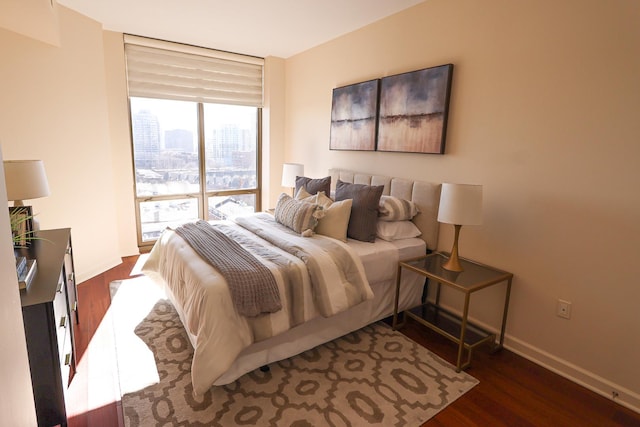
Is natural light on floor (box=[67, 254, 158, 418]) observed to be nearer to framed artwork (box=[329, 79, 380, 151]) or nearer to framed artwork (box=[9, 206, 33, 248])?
framed artwork (box=[9, 206, 33, 248])

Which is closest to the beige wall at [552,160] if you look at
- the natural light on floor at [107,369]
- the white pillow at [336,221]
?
the white pillow at [336,221]

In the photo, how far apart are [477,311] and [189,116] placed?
13.3 feet

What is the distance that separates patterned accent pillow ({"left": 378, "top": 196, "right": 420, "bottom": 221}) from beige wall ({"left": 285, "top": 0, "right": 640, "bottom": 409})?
0.32m

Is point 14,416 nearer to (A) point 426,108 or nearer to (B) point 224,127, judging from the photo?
(A) point 426,108

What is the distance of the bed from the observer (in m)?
1.89

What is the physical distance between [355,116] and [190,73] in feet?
7.42

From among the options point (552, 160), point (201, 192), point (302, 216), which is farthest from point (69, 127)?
point (552, 160)

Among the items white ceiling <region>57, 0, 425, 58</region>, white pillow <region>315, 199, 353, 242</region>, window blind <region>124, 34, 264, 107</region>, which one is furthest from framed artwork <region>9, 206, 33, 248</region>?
window blind <region>124, 34, 264, 107</region>

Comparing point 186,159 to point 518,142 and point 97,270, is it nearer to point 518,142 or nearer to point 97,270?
point 97,270

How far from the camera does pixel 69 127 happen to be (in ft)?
10.7

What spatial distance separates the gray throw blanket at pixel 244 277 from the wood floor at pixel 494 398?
885 millimetres

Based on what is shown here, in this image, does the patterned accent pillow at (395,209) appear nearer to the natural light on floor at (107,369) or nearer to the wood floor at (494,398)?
the wood floor at (494,398)

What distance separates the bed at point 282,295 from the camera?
189 centimetres

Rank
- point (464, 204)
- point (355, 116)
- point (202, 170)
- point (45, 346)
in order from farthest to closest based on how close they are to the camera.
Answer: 1. point (202, 170)
2. point (355, 116)
3. point (464, 204)
4. point (45, 346)
